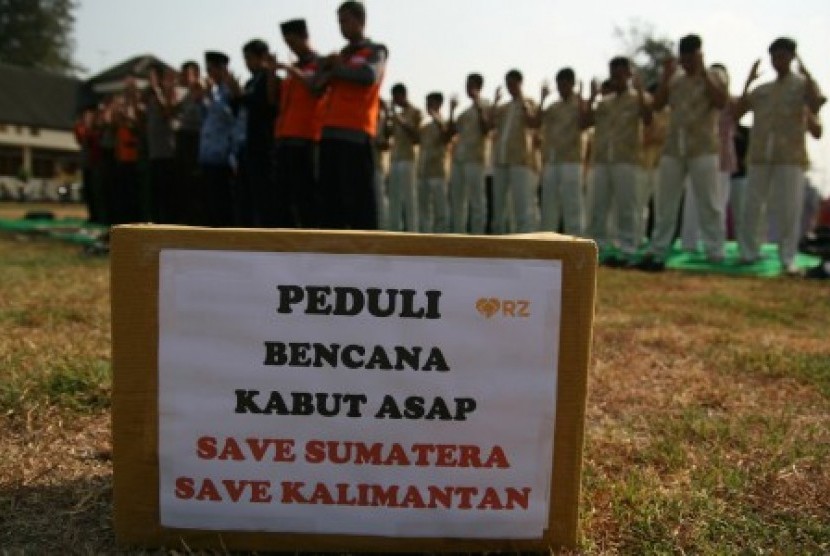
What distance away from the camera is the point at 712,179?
6918 mm

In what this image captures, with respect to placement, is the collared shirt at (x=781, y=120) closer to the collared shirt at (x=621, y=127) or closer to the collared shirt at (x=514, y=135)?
the collared shirt at (x=621, y=127)

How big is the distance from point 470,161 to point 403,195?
1.48 meters

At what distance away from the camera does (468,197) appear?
9875 mm

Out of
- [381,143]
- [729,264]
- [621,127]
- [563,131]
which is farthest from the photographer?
[381,143]

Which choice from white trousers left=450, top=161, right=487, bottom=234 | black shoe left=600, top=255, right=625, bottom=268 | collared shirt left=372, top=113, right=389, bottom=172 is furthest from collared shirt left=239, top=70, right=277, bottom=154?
collared shirt left=372, top=113, right=389, bottom=172

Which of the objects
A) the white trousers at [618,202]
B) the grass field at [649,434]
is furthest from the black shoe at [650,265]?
the grass field at [649,434]

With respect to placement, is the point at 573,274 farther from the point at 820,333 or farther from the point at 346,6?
the point at 346,6

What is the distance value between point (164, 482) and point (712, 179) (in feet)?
21.0

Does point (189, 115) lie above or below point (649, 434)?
above

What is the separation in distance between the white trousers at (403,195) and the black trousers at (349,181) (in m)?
5.62

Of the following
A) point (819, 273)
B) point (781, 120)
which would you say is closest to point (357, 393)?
point (819, 273)

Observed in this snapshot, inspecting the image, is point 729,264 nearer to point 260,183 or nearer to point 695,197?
point 695,197

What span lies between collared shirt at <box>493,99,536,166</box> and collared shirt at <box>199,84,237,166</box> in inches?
125

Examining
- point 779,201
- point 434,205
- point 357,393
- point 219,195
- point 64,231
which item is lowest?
point 64,231
